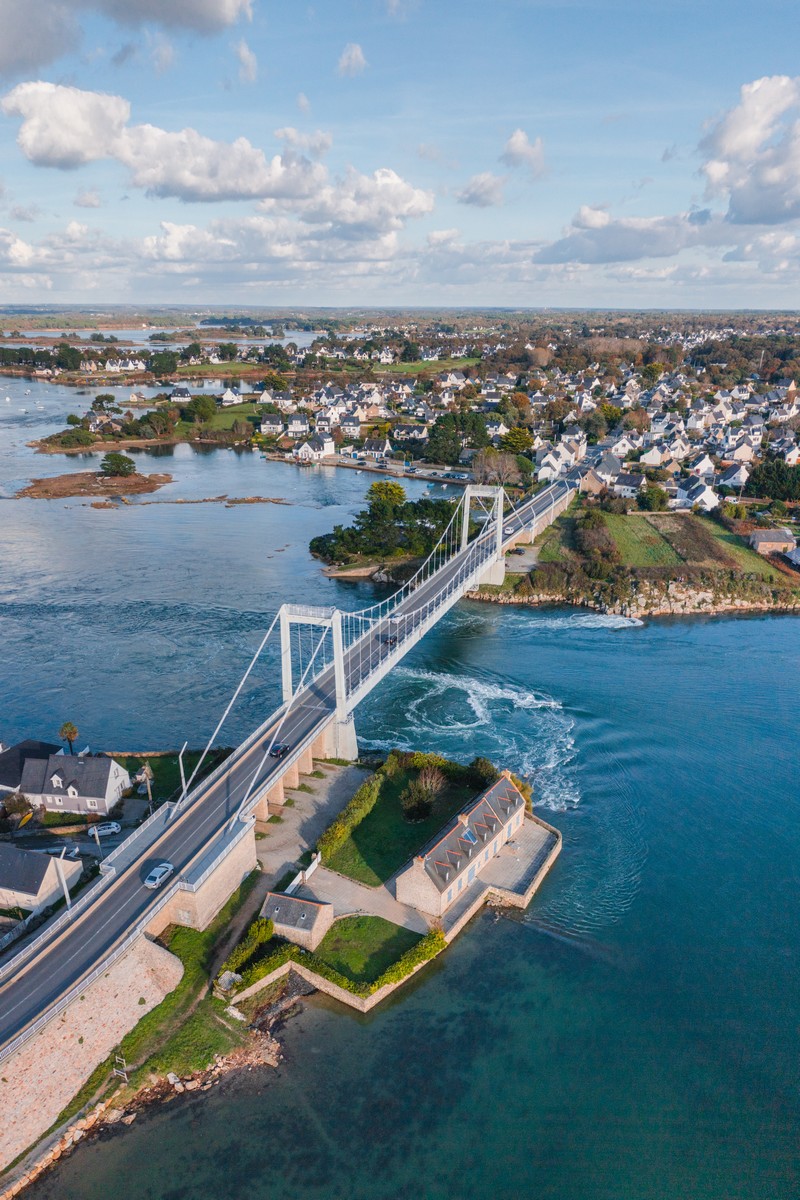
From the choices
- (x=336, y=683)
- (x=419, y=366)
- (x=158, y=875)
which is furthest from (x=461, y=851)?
(x=419, y=366)

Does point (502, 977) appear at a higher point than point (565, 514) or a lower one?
lower

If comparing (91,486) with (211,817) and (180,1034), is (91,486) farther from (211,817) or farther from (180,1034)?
(180,1034)

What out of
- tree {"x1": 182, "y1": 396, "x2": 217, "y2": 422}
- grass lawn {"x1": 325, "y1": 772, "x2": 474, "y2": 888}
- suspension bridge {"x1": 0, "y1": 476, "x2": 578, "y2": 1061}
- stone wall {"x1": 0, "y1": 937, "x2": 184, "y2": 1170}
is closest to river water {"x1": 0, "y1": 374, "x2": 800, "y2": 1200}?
stone wall {"x1": 0, "y1": 937, "x2": 184, "y2": 1170}

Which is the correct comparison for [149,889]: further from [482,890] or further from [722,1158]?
[722,1158]

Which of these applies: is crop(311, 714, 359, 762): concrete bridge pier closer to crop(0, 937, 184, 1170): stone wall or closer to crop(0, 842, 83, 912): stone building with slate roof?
crop(0, 842, 83, 912): stone building with slate roof

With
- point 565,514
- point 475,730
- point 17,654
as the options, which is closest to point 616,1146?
point 475,730

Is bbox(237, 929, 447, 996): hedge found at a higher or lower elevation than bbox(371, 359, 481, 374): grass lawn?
lower

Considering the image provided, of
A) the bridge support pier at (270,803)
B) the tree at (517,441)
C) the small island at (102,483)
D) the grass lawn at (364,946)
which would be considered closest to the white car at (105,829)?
the bridge support pier at (270,803)
